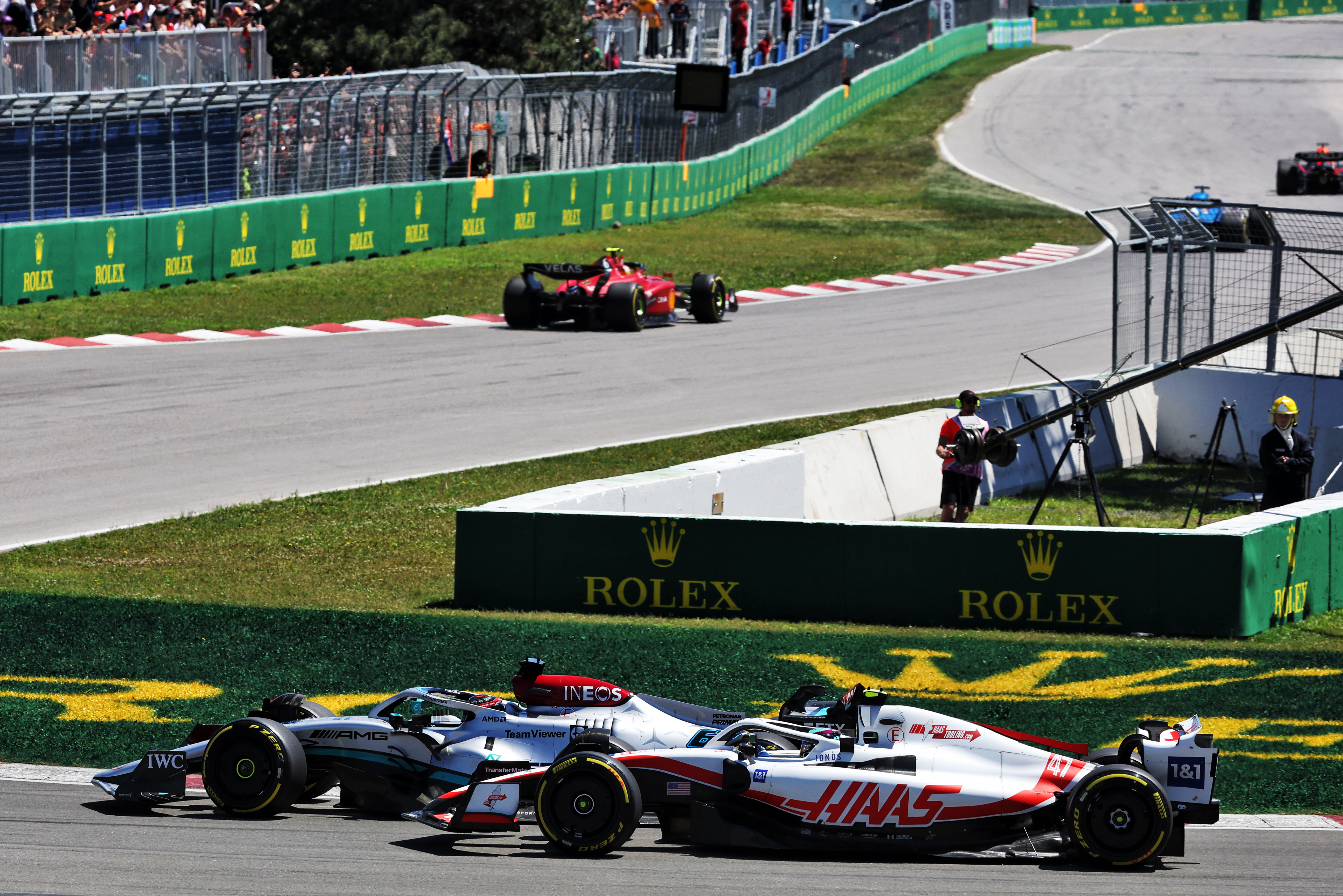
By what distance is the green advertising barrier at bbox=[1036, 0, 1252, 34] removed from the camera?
77.0 metres

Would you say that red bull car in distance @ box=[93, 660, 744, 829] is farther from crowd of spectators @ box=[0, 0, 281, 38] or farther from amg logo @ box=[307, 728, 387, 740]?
crowd of spectators @ box=[0, 0, 281, 38]

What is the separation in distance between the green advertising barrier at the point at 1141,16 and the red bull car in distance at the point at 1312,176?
121 feet

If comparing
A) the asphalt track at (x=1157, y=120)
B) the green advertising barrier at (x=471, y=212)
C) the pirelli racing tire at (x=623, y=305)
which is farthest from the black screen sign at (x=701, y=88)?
the asphalt track at (x=1157, y=120)

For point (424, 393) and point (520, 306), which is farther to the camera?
point (520, 306)

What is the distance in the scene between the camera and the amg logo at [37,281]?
78.3 ft

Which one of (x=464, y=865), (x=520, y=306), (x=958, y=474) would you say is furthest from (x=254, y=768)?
(x=520, y=306)

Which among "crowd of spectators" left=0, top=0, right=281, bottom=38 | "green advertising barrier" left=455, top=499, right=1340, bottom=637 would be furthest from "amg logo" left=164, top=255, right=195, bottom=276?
"green advertising barrier" left=455, top=499, right=1340, bottom=637

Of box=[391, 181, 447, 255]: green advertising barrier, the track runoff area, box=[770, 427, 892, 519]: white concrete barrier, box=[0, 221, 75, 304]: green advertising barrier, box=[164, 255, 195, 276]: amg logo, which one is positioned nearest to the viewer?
the track runoff area

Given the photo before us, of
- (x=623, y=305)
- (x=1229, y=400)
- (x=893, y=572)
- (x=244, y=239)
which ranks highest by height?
(x=244, y=239)

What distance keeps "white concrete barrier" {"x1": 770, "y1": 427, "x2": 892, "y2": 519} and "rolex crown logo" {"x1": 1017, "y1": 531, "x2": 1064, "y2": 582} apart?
344 centimetres

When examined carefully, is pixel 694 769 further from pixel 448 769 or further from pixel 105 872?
pixel 105 872

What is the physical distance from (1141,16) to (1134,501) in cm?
6607

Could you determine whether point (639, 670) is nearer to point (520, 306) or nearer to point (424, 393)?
point (424, 393)

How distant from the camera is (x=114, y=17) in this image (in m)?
32.3
